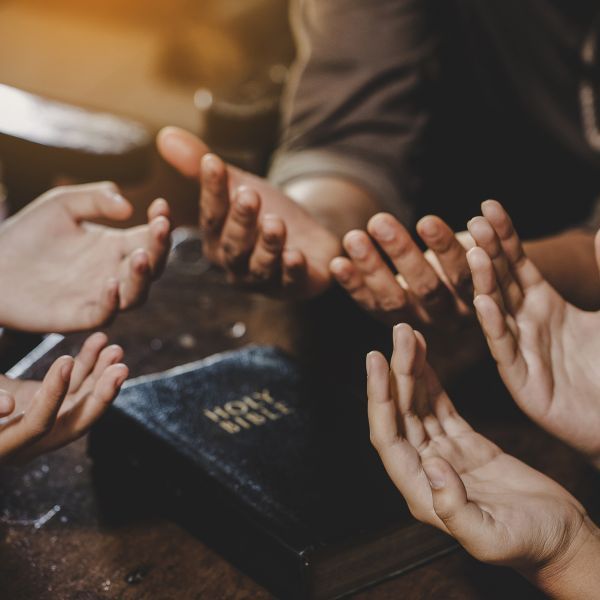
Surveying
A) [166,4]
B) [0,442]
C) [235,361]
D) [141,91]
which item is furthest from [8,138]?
[166,4]

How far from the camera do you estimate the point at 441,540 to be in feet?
2.27

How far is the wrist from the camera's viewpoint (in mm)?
569

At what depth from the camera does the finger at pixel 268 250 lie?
908mm

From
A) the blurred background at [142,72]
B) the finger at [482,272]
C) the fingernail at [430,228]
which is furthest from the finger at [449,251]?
the blurred background at [142,72]

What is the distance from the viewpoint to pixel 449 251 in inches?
33.7

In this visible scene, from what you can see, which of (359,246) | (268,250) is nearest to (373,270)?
(359,246)

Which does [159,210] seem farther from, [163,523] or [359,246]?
[163,523]

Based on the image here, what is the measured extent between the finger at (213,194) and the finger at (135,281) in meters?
0.14

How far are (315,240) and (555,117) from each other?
784 mm

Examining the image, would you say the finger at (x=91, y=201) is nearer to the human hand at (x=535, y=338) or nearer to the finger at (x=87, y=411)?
the finger at (x=87, y=411)

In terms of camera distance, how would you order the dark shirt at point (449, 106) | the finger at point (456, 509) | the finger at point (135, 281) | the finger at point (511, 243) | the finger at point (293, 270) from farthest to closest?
the dark shirt at point (449, 106)
the finger at point (293, 270)
the finger at point (135, 281)
the finger at point (511, 243)
the finger at point (456, 509)

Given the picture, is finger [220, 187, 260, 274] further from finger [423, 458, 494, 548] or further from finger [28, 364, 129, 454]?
finger [423, 458, 494, 548]

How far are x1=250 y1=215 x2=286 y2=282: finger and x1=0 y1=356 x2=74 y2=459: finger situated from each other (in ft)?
1.12

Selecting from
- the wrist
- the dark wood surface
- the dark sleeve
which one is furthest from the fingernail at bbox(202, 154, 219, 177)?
the wrist
